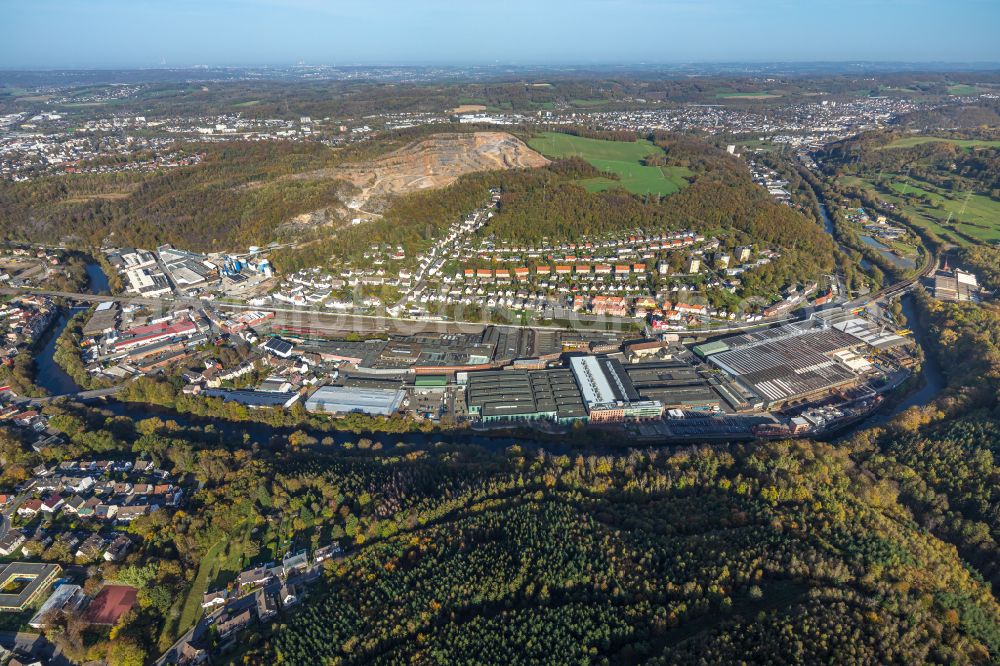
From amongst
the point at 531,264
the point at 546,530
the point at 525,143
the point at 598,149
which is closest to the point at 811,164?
the point at 598,149

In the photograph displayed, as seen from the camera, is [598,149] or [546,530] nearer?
[546,530]

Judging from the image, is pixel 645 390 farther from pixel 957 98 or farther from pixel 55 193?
pixel 957 98

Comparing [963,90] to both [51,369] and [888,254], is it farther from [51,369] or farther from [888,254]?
[51,369]

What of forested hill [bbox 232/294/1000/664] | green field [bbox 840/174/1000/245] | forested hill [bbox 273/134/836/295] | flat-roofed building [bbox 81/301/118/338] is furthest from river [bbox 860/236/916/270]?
flat-roofed building [bbox 81/301/118/338]

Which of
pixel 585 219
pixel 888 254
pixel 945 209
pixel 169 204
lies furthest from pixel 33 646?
pixel 945 209

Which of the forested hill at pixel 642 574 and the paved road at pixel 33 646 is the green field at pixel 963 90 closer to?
the forested hill at pixel 642 574
